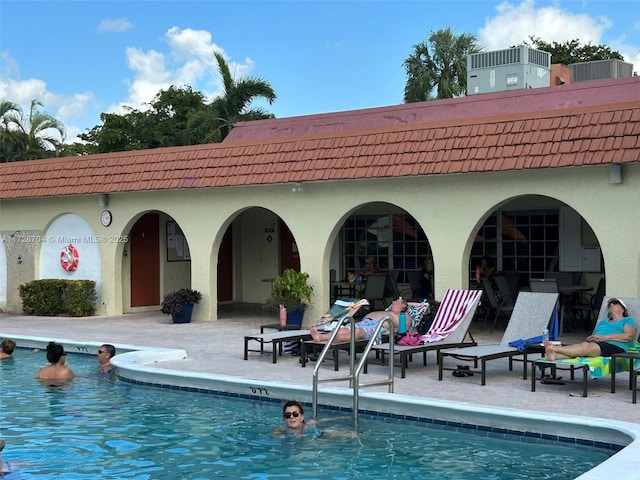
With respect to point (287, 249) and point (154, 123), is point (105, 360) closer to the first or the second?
point (287, 249)

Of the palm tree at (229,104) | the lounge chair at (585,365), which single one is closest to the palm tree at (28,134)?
the palm tree at (229,104)

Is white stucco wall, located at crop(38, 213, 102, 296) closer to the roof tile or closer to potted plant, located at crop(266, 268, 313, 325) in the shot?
the roof tile

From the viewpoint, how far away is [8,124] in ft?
146

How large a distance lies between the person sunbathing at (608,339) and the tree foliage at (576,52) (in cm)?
3629

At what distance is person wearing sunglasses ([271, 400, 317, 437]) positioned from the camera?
864 centimetres

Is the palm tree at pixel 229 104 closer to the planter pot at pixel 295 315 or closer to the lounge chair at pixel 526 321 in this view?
the planter pot at pixel 295 315

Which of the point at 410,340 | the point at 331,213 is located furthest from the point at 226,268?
the point at 410,340

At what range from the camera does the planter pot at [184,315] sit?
17766mm

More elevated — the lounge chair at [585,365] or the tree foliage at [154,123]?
the tree foliage at [154,123]

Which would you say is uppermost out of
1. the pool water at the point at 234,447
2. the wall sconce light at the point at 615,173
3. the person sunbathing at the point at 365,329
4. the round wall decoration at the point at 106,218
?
the wall sconce light at the point at 615,173

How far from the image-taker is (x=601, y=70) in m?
22.4

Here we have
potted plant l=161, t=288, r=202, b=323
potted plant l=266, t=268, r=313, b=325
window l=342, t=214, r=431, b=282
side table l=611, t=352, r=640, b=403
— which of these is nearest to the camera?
side table l=611, t=352, r=640, b=403

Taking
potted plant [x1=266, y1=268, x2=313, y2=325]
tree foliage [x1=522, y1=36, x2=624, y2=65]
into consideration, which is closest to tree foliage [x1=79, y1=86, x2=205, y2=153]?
tree foliage [x1=522, y1=36, x2=624, y2=65]

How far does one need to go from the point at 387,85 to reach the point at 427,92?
662 centimetres
